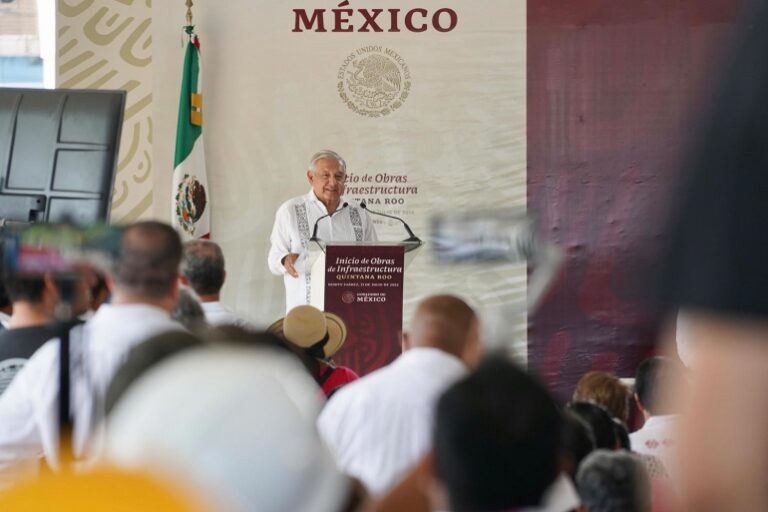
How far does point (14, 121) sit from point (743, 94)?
10.5 feet

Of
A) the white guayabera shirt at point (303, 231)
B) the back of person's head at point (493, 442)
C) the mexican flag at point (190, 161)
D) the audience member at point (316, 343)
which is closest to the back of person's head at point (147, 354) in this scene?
the back of person's head at point (493, 442)

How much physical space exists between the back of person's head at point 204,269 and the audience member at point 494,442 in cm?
260

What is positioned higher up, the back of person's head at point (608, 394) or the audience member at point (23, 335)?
the audience member at point (23, 335)

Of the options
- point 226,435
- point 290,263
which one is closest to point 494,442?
point 226,435

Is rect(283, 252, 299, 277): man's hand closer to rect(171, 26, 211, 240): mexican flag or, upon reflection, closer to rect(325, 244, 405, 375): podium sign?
rect(171, 26, 211, 240): mexican flag

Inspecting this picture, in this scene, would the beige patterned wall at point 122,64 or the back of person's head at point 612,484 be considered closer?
the back of person's head at point 612,484

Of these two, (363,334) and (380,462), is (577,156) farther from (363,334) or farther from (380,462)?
(380,462)

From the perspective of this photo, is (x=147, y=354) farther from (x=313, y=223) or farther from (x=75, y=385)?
(x=313, y=223)

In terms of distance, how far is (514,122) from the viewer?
7.79 metres

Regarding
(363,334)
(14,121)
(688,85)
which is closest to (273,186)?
(363,334)

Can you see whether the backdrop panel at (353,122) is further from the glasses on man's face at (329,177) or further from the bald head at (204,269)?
the bald head at (204,269)

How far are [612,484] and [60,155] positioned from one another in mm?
1856

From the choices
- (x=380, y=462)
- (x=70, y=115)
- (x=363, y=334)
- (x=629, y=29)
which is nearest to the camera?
(x=380, y=462)

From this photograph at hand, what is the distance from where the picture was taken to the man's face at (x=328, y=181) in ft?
23.9
